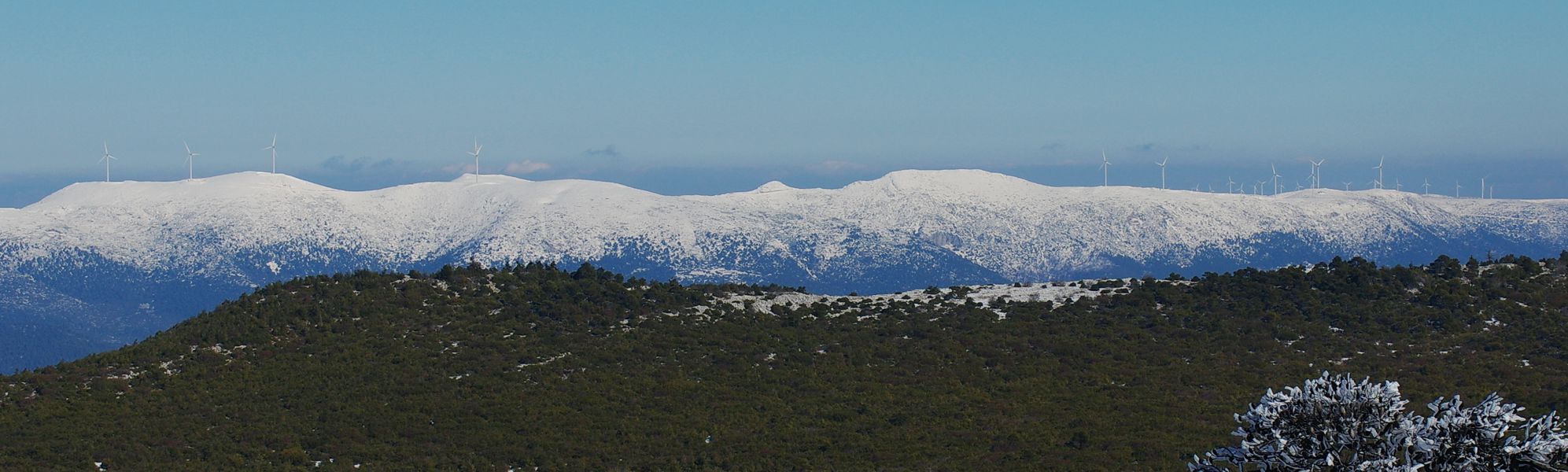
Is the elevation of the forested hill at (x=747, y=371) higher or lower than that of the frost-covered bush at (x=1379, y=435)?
lower

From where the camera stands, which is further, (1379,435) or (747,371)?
(747,371)

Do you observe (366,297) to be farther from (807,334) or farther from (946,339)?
(946,339)

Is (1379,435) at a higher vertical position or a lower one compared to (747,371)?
higher

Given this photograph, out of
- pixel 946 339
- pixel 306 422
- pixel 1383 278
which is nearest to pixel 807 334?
pixel 946 339

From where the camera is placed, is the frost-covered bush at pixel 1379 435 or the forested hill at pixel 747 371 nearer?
the frost-covered bush at pixel 1379 435
